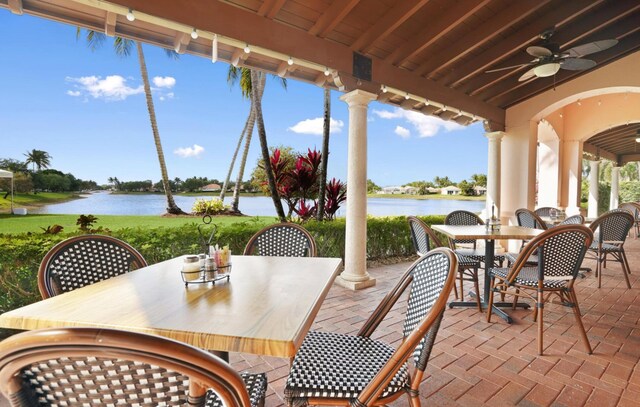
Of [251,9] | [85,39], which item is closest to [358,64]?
[251,9]

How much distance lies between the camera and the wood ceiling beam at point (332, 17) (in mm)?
3109

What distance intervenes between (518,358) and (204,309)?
2.30 meters

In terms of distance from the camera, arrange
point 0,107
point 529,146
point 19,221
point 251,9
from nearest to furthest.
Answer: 1. point 251,9
2. point 19,221
3. point 529,146
4. point 0,107

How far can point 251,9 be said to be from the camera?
120 inches

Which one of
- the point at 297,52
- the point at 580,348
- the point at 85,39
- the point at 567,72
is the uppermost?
the point at 85,39

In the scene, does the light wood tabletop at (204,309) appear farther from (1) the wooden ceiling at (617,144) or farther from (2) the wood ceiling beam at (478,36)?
(1) the wooden ceiling at (617,144)

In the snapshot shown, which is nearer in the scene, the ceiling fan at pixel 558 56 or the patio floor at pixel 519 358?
the patio floor at pixel 519 358

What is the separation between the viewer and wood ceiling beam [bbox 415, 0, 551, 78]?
3826 millimetres

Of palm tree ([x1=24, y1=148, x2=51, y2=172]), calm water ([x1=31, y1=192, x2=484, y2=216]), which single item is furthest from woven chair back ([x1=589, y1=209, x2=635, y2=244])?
palm tree ([x1=24, y1=148, x2=51, y2=172])

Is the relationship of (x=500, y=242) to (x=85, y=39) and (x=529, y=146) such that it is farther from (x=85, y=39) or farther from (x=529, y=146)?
(x=85, y=39)

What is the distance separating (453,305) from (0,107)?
1487cm

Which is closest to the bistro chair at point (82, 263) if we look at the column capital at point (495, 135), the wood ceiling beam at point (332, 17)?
the wood ceiling beam at point (332, 17)

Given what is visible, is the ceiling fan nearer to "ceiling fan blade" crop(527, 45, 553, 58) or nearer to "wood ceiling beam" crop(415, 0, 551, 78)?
"ceiling fan blade" crop(527, 45, 553, 58)

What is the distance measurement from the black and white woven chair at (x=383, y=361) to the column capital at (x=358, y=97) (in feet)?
9.54
